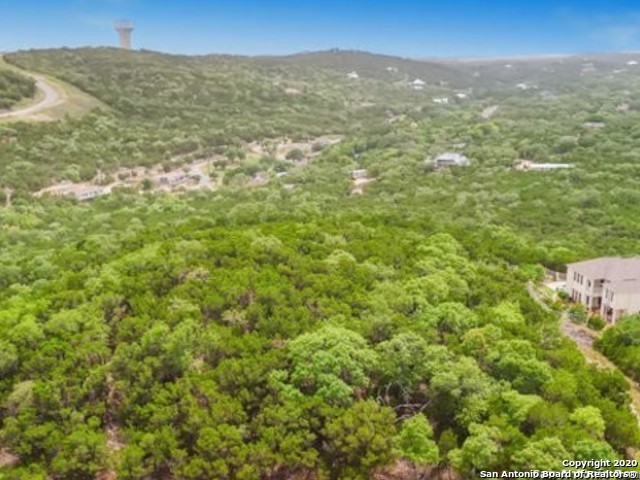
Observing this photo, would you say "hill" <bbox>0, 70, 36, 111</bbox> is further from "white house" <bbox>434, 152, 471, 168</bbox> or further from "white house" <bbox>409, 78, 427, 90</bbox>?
"white house" <bbox>409, 78, 427, 90</bbox>

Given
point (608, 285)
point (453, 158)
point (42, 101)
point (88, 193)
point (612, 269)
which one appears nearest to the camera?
point (608, 285)

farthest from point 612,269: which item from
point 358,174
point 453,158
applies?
point 453,158

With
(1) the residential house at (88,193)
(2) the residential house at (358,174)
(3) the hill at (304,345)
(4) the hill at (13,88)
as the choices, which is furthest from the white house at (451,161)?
(4) the hill at (13,88)

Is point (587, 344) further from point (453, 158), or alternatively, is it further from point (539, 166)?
point (453, 158)

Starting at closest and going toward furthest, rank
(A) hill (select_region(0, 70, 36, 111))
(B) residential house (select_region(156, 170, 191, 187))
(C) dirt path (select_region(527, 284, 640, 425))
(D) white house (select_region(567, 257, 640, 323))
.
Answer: (C) dirt path (select_region(527, 284, 640, 425)) < (D) white house (select_region(567, 257, 640, 323)) < (B) residential house (select_region(156, 170, 191, 187)) < (A) hill (select_region(0, 70, 36, 111))

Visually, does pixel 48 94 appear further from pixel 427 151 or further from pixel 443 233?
pixel 443 233

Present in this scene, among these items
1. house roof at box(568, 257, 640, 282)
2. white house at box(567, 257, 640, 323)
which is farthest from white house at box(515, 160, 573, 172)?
white house at box(567, 257, 640, 323)
